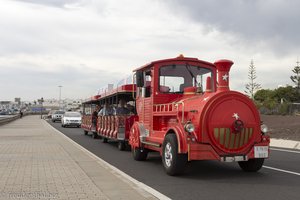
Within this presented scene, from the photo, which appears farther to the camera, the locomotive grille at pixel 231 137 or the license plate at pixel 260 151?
the license plate at pixel 260 151

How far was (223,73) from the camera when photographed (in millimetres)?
9789

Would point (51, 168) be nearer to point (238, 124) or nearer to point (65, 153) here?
point (65, 153)

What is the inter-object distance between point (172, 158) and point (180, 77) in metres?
3.18

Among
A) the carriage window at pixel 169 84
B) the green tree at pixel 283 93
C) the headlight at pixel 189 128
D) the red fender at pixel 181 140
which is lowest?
the red fender at pixel 181 140

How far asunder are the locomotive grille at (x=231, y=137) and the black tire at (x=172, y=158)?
878 millimetres

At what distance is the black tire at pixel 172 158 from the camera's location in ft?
31.6

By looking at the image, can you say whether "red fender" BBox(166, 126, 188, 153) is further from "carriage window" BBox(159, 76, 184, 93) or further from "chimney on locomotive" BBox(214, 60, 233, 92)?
"carriage window" BBox(159, 76, 184, 93)

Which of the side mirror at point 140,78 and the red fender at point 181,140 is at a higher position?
the side mirror at point 140,78

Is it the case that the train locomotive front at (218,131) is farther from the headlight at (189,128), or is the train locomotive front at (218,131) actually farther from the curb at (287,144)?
the curb at (287,144)

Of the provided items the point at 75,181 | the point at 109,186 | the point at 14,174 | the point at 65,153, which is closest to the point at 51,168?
the point at 14,174

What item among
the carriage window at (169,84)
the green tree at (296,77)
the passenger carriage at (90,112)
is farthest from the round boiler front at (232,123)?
the green tree at (296,77)

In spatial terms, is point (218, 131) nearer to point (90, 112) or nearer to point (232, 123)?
point (232, 123)

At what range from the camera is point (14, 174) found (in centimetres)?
951

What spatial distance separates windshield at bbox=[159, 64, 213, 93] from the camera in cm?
1211
